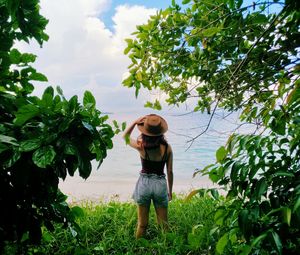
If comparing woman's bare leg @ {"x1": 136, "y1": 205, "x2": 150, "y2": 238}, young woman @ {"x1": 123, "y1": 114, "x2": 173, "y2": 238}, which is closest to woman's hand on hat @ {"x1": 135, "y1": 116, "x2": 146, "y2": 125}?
young woman @ {"x1": 123, "y1": 114, "x2": 173, "y2": 238}

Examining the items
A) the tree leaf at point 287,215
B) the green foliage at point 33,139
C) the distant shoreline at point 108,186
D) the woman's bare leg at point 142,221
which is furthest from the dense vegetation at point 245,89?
the distant shoreline at point 108,186

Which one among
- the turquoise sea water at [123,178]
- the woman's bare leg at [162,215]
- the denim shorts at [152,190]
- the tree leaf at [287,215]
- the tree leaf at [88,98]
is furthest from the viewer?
the turquoise sea water at [123,178]

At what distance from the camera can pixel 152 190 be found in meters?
3.92

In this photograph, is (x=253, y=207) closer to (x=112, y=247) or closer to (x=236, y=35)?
(x=236, y=35)

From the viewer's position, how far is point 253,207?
1182 millimetres

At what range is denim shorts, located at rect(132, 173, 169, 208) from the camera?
391 cm

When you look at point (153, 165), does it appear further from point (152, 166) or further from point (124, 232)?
point (124, 232)

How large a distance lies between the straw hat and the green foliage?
1.94 meters

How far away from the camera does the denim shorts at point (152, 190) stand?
12.8 feet

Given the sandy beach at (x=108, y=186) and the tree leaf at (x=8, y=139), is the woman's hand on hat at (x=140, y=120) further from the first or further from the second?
the sandy beach at (x=108, y=186)

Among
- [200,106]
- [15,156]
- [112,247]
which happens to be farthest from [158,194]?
[15,156]

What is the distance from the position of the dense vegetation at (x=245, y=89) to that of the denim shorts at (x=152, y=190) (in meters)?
1.37

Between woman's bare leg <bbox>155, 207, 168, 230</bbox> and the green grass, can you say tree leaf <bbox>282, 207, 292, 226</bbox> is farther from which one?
woman's bare leg <bbox>155, 207, 168, 230</bbox>

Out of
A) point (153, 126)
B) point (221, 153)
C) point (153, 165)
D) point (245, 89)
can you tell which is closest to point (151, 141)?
point (153, 126)
